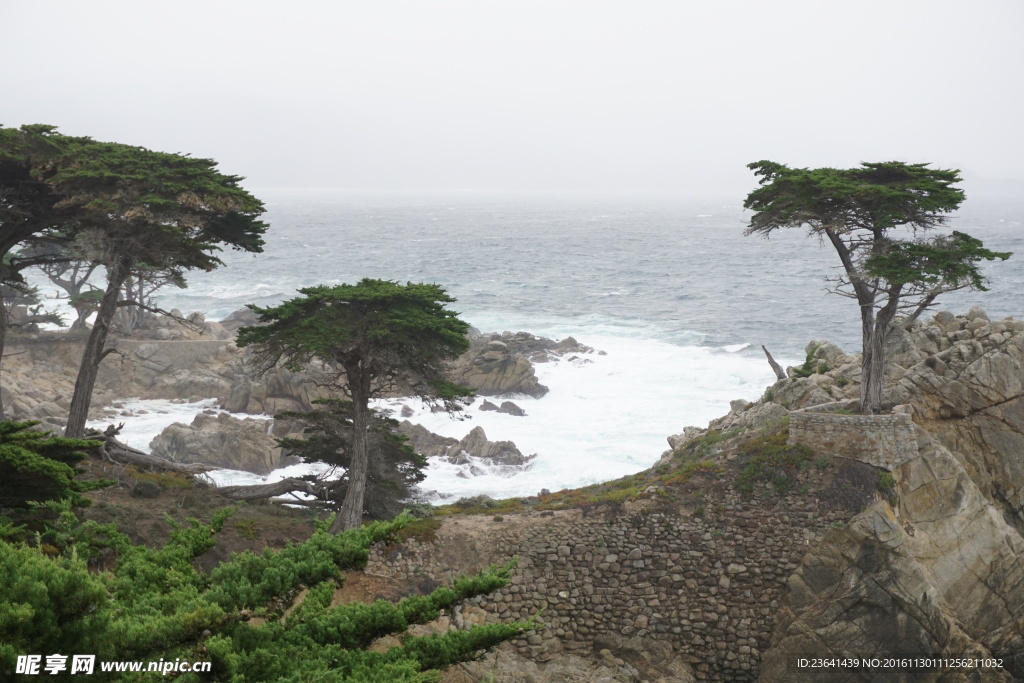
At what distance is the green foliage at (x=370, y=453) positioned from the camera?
15.3m

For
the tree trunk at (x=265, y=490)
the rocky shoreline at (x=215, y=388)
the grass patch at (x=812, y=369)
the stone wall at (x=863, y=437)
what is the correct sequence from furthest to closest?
the rocky shoreline at (x=215, y=388), the grass patch at (x=812, y=369), the tree trunk at (x=265, y=490), the stone wall at (x=863, y=437)

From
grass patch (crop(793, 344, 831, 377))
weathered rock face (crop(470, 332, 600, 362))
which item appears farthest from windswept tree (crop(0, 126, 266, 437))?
weathered rock face (crop(470, 332, 600, 362))

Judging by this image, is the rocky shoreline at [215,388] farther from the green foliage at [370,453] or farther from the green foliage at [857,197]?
the green foliage at [857,197]

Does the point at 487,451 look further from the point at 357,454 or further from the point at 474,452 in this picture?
the point at 357,454

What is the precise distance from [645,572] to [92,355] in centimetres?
1263

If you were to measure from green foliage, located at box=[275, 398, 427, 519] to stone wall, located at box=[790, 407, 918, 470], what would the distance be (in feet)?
28.6

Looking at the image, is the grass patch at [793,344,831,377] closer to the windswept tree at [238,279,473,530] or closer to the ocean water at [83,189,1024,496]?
the ocean water at [83,189,1024,496]

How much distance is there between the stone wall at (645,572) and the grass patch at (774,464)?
0.42m

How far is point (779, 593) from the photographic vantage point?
43.2 ft

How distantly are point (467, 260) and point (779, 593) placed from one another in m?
75.5

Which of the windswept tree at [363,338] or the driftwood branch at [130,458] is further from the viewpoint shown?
the driftwood branch at [130,458]

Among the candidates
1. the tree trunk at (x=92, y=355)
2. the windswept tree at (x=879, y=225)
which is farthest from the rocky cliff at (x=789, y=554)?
the tree trunk at (x=92, y=355)

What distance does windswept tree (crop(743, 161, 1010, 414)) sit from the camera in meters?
14.3

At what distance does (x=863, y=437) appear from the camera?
1470 centimetres
